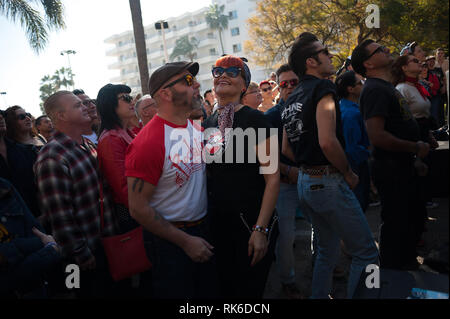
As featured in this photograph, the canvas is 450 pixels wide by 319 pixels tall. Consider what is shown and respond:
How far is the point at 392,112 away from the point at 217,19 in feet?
218

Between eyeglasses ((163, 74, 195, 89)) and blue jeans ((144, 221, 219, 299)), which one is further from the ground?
eyeglasses ((163, 74, 195, 89))

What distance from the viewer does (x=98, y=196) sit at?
8.98 ft

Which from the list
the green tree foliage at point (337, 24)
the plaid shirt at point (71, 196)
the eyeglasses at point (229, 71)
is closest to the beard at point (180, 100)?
the eyeglasses at point (229, 71)

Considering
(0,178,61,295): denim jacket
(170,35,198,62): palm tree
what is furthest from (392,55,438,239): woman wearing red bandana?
(170,35,198,62): palm tree

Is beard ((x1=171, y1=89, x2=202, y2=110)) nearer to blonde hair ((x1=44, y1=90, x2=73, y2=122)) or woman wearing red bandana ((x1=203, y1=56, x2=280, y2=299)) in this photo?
woman wearing red bandana ((x1=203, y1=56, x2=280, y2=299))

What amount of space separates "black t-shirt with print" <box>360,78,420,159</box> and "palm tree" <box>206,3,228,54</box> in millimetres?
65473

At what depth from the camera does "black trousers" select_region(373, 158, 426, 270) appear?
2.82 m

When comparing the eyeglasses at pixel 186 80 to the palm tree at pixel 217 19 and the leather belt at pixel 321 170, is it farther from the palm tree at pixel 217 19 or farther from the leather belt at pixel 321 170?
the palm tree at pixel 217 19

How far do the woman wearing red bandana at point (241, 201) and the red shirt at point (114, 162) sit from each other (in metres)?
0.87

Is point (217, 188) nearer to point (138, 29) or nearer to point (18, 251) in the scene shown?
point (18, 251)
